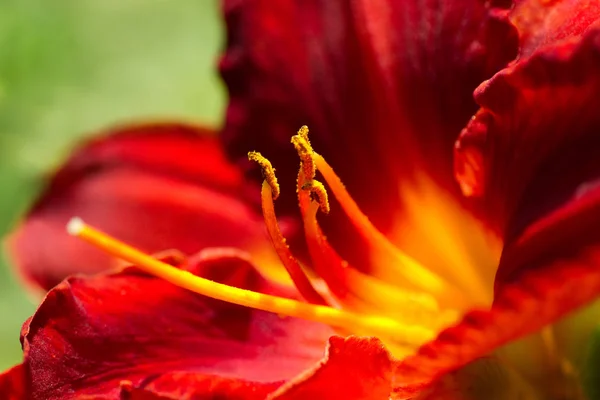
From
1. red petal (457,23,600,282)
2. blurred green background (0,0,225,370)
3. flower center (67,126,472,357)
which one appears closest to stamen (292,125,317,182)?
flower center (67,126,472,357)

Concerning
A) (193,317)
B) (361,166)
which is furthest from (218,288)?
(361,166)

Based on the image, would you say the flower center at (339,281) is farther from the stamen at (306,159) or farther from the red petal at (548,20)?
the red petal at (548,20)

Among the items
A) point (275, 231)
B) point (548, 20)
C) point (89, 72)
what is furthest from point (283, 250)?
point (89, 72)

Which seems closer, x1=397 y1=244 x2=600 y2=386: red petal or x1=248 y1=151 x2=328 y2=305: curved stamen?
x1=397 y1=244 x2=600 y2=386: red petal

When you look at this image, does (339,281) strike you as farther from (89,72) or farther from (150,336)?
(89,72)

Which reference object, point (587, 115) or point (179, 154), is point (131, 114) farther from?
point (587, 115)

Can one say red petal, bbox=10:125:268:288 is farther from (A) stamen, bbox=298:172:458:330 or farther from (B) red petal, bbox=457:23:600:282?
(B) red petal, bbox=457:23:600:282
